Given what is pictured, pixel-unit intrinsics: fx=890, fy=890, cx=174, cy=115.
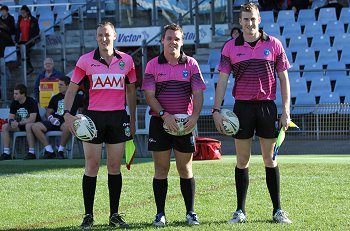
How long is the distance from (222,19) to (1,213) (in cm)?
1340

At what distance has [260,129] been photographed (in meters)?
8.47

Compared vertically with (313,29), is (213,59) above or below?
below

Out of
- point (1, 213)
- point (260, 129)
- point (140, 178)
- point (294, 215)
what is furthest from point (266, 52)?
point (140, 178)

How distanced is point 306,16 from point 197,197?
1244 centimetres

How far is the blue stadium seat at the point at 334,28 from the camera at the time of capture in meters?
21.3

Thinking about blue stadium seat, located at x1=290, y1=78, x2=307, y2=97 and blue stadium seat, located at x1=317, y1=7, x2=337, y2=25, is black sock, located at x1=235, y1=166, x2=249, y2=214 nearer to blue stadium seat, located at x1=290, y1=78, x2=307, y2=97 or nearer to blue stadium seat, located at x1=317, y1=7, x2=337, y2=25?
blue stadium seat, located at x1=290, y1=78, x2=307, y2=97

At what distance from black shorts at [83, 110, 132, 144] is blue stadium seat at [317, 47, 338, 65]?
12.9 meters

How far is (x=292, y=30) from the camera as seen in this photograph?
2183 centimetres

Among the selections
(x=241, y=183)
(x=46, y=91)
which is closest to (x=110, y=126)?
(x=241, y=183)

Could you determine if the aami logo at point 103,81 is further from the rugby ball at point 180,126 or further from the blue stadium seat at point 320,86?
the blue stadium seat at point 320,86

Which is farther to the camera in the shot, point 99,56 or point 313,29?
point 313,29

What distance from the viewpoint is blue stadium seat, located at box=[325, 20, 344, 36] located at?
21305 millimetres

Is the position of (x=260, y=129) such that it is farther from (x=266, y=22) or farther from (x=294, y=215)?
(x=266, y=22)

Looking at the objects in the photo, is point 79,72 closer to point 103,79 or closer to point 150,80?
point 103,79
